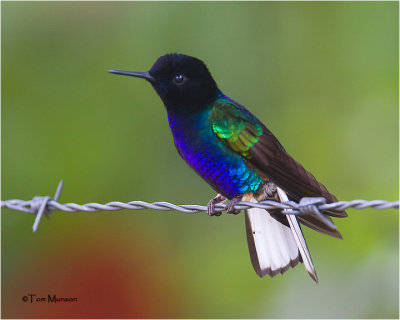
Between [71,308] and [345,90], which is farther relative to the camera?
[345,90]

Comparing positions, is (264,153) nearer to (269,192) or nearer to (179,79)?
(269,192)

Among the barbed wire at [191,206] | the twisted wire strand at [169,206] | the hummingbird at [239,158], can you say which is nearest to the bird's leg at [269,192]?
the hummingbird at [239,158]

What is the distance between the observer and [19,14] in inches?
274

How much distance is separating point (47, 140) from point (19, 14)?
4.74ft

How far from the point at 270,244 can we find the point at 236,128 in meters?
0.72

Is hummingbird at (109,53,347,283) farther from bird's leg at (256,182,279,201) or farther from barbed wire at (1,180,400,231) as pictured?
barbed wire at (1,180,400,231)

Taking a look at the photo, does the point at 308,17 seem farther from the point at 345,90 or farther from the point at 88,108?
the point at 88,108

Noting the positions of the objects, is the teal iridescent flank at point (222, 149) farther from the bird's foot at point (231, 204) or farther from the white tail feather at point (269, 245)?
the white tail feather at point (269, 245)

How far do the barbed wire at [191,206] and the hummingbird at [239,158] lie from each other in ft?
0.88

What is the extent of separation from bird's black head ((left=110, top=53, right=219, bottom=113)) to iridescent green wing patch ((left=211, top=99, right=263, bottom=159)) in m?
0.17

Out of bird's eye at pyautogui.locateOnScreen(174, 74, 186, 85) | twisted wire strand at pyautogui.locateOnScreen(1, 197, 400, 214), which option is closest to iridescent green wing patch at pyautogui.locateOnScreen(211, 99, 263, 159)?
bird's eye at pyautogui.locateOnScreen(174, 74, 186, 85)

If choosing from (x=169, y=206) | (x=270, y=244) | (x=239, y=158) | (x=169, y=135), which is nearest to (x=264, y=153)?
(x=239, y=158)

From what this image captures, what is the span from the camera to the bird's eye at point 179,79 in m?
4.02

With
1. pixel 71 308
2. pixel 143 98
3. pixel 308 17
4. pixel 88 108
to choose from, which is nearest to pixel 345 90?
pixel 308 17
